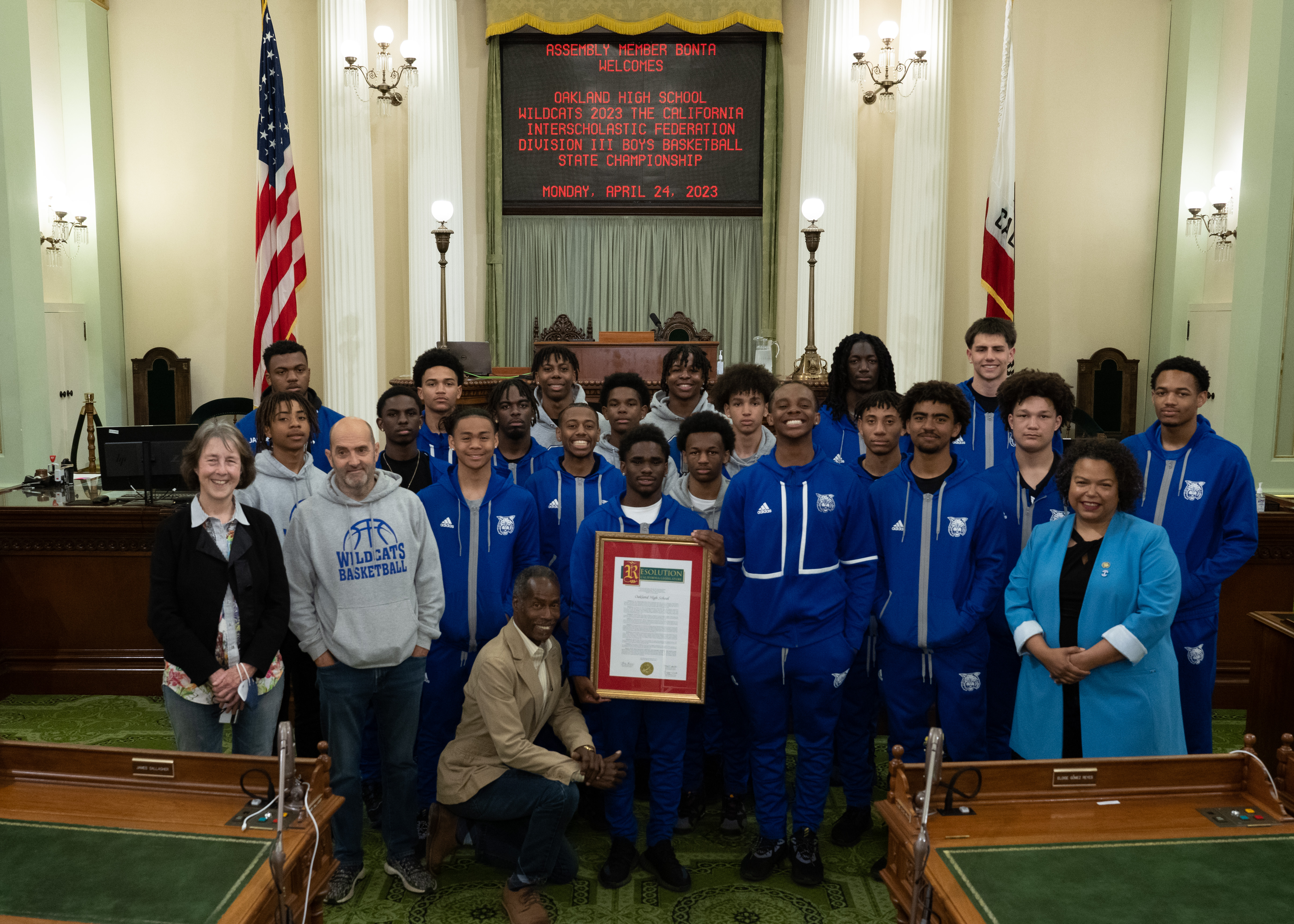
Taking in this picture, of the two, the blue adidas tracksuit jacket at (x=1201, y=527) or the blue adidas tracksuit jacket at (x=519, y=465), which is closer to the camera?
the blue adidas tracksuit jacket at (x=1201, y=527)

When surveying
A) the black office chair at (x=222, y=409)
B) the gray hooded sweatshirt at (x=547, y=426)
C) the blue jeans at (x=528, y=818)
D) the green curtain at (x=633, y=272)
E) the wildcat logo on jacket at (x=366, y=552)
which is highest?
the green curtain at (x=633, y=272)

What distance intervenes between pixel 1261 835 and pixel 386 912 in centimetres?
279

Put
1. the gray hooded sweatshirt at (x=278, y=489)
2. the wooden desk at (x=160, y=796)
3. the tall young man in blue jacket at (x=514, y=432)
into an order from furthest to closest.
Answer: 1. the tall young man in blue jacket at (x=514, y=432)
2. the gray hooded sweatshirt at (x=278, y=489)
3. the wooden desk at (x=160, y=796)

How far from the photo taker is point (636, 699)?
12.1 ft

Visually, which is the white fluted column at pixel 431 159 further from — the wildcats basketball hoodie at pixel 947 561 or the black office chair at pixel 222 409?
the wildcats basketball hoodie at pixel 947 561

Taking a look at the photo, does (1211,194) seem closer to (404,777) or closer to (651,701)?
(651,701)

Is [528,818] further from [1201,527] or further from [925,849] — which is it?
[1201,527]

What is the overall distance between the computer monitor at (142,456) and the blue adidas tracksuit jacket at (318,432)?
145 centimetres

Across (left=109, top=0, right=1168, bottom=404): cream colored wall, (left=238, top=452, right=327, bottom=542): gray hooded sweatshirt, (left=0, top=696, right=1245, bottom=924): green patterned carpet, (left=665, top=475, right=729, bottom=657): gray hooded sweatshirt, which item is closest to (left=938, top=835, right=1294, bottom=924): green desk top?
(left=0, top=696, right=1245, bottom=924): green patterned carpet

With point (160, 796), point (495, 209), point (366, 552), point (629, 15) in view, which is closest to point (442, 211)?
point (495, 209)

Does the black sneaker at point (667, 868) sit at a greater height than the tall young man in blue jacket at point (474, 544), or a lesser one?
lesser

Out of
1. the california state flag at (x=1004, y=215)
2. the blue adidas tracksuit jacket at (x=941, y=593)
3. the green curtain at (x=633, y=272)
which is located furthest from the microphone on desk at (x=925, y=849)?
the green curtain at (x=633, y=272)

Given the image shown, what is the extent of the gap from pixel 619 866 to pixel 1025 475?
86.4 inches

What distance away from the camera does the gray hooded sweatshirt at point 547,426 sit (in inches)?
189
